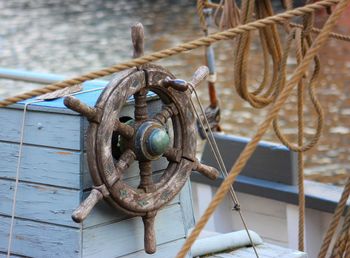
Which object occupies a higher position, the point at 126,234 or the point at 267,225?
the point at 126,234

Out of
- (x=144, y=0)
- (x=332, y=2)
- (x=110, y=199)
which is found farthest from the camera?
(x=144, y=0)

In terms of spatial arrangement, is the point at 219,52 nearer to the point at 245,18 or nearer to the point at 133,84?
the point at 245,18

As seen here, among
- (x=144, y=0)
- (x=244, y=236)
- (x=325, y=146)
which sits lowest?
(x=144, y=0)

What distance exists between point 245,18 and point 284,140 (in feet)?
1.32

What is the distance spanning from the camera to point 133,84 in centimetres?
178

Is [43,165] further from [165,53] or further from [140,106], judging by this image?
[165,53]

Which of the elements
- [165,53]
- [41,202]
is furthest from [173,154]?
[165,53]

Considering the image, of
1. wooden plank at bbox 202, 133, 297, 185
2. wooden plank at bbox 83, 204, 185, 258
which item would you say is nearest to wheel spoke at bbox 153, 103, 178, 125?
wooden plank at bbox 83, 204, 185, 258

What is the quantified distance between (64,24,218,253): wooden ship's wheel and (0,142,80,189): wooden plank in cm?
8

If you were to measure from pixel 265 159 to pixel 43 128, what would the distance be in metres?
1.43

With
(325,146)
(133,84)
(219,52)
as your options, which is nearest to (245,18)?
(133,84)

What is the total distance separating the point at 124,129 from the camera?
5.82 feet

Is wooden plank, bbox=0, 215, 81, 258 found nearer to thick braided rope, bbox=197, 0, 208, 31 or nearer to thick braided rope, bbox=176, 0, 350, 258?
thick braided rope, bbox=176, 0, 350, 258

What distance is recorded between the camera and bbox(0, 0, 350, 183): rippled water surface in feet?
22.1
